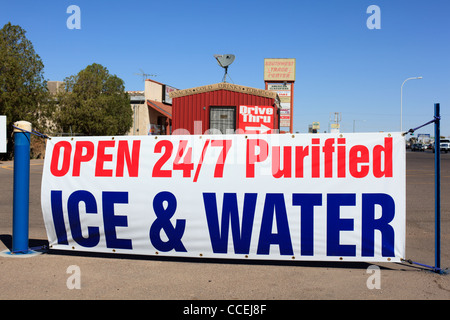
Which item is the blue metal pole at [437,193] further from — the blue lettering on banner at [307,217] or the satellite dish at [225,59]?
the satellite dish at [225,59]

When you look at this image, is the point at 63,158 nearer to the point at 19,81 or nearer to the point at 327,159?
the point at 327,159

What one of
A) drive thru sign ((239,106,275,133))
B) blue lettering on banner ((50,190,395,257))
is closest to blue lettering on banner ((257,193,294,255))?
blue lettering on banner ((50,190,395,257))

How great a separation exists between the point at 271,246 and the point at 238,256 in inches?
16.5

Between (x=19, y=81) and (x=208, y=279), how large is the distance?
26.9m

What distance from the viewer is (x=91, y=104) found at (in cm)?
3481

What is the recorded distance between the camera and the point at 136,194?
5.13 m

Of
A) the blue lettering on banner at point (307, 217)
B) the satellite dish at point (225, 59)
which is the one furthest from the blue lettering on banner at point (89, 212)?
the satellite dish at point (225, 59)

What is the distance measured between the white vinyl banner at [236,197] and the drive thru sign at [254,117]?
9.13m

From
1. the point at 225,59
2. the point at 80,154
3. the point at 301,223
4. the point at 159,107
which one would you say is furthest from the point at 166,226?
the point at 159,107

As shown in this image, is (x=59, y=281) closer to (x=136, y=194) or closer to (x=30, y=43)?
(x=136, y=194)

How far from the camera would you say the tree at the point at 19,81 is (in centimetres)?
2647

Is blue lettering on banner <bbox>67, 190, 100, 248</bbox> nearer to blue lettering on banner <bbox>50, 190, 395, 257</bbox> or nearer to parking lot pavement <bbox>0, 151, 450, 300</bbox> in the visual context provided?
blue lettering on banner <bbox>50, 190, 395, 257</bbox>

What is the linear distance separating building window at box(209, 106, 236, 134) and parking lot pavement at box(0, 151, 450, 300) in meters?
9.18
